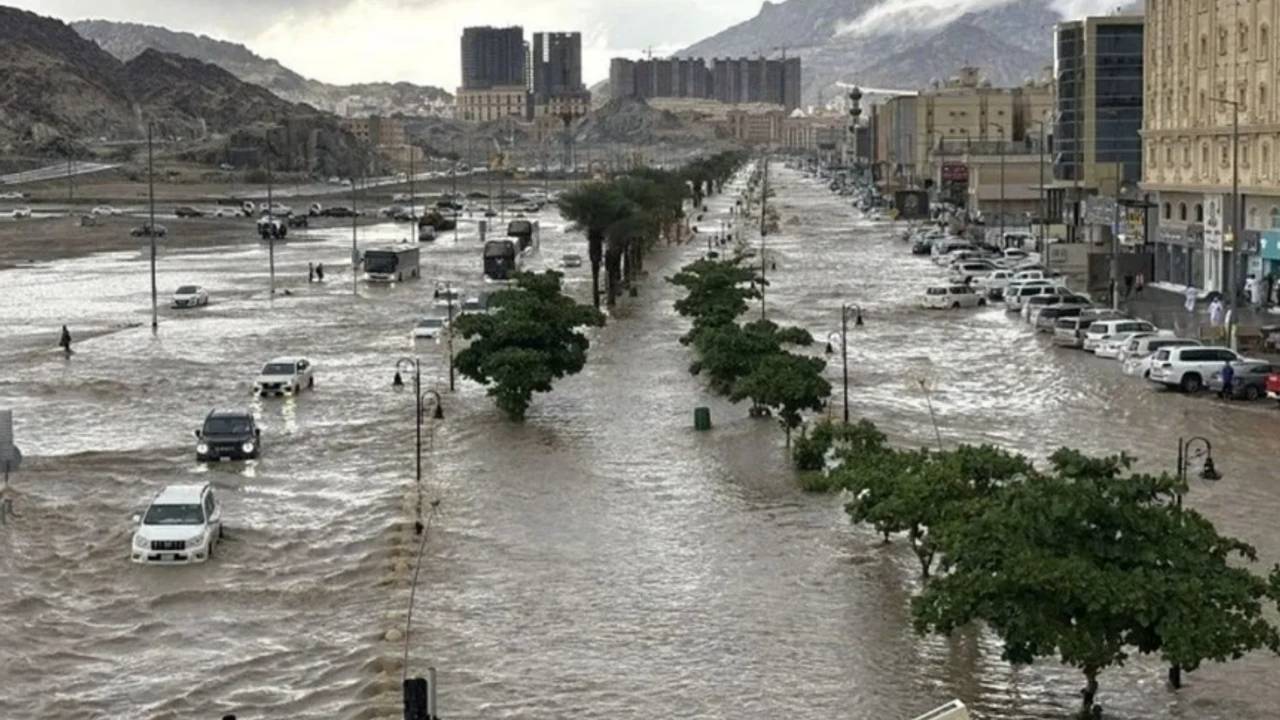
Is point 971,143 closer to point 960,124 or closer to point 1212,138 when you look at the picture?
point 960,124

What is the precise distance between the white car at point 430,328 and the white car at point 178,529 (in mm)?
26515

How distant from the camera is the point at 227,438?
32.5m

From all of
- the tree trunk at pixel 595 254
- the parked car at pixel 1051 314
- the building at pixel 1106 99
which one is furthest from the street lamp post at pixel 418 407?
the building at pixel 1106 99

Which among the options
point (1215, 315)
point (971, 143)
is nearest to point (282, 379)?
point (1215, 315)

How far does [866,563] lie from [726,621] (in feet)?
10.7

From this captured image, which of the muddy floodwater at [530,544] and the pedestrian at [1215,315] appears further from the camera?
the pedestrian at [1215,315]

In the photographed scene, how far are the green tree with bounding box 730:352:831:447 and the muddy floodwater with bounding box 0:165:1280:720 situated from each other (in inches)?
31.9

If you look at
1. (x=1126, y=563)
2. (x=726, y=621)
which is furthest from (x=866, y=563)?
(x=1126, y=563)

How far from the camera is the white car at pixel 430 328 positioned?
52438 mm

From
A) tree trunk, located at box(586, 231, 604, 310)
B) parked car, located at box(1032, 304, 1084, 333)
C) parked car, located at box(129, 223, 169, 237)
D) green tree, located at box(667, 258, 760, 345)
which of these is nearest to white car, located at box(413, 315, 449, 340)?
green tree, located at box(667, 258, 760, 345)

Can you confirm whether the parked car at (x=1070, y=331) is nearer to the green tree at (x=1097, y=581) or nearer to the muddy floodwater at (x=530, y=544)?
the muddy floodwater at (x=530, y=544)

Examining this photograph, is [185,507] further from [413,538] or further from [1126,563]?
[1126,563]

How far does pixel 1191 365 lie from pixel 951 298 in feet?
75.3

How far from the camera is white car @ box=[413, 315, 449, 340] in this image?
52438 millimetres
